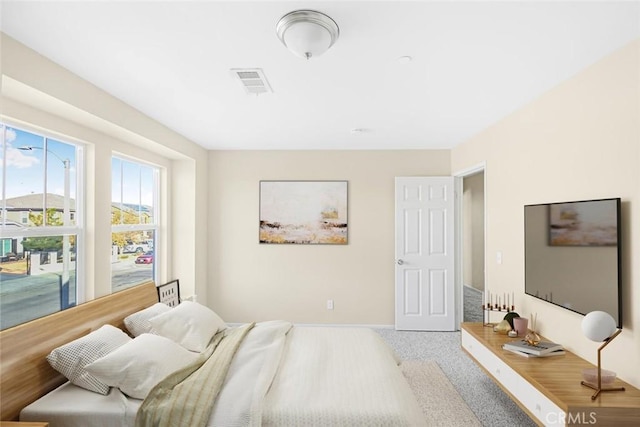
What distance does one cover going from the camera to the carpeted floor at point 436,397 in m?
2.61

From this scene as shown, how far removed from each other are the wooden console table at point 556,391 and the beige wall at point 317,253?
2166mm

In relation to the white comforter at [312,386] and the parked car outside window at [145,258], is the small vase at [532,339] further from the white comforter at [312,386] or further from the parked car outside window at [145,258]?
the parked car outside window at [145,258]

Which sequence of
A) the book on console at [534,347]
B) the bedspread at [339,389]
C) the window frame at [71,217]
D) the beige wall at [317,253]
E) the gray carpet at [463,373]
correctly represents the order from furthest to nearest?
1. the beige wall at [317,253]
2. the gray carpet at [463,373]
3. the book on console at [534,347]
4. the window frame at [71,217]
5. the bedspread at [339,389]

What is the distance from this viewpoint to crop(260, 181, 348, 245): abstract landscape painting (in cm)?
489

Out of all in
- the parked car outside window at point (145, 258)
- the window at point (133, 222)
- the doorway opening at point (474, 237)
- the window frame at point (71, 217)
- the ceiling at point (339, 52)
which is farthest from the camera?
the doorway opening at point (474, 237)

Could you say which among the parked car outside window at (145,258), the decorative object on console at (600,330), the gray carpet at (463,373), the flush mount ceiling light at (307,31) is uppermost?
the flush mount ceiling light at (307,31)

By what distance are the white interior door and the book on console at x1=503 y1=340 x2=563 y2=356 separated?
81.8 inches

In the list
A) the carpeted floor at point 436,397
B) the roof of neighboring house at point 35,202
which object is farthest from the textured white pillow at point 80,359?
the carpeted floor at point 436,397

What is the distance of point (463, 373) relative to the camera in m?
3.41

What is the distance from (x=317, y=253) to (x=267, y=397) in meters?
3.00

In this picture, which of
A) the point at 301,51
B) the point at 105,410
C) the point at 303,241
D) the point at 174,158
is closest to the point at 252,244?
the point at 303,241

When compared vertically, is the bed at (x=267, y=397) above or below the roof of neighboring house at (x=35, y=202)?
below

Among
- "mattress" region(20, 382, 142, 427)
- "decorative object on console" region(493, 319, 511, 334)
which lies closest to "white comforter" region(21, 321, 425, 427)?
"mattress" region(20, 382, 142, 427)

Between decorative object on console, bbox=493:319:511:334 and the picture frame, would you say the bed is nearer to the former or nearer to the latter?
decorative object on console, bbox=493:319:511:334
